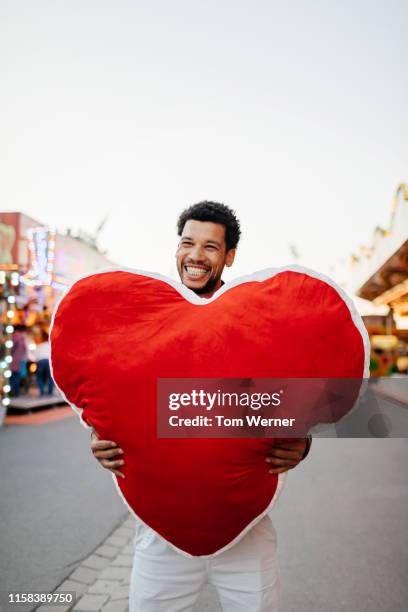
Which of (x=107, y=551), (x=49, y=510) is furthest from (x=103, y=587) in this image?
(x=49, y=510)

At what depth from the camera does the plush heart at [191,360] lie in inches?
45.9

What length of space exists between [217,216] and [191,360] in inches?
24.7

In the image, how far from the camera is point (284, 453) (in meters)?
1.23

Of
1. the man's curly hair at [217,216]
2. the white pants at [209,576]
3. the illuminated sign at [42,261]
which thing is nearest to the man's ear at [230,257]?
the man's curly hair at [217,216]

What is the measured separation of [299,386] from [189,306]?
35cm

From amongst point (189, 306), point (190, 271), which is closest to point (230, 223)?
point (190, 271)

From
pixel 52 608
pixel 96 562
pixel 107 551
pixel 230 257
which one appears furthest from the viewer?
pixel 107 551

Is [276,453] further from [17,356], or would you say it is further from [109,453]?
[17,356]

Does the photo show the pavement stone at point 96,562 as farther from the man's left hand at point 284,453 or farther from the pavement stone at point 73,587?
the man's left hand at point 284,453

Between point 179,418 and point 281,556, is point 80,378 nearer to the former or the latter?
point 179,418

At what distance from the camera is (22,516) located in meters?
3.81

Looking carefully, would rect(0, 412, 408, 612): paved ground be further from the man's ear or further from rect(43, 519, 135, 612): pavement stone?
the man's ear

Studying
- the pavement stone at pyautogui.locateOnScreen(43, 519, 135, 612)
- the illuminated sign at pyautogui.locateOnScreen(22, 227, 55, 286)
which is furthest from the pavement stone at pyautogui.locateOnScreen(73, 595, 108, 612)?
the illuminated sign at pyautogui.locateOnScreen(22, 227, 55, 286)

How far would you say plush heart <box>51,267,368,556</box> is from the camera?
3.82 ft
